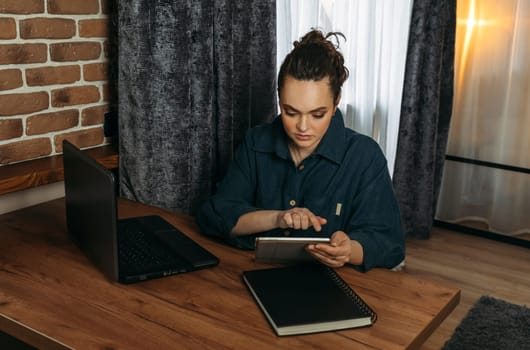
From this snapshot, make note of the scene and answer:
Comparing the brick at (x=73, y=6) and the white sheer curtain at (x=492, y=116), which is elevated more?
the brick at (x=73, y=6)

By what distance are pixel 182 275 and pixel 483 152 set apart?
2.23m

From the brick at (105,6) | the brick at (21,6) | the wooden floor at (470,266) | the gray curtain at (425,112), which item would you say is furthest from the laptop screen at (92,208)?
the gray curtain at (425,112)

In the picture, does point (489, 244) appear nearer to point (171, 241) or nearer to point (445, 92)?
point (445, 92)

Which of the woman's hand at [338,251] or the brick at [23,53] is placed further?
the brick at [23,53]

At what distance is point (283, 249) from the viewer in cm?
138

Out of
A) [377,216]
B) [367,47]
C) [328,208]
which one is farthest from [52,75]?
[367,47]

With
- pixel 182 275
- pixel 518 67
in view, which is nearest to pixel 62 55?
pixel 182 275

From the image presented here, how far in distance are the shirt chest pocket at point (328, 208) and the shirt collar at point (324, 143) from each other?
0.35ft

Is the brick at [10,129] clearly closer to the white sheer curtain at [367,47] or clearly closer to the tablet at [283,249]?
the tablet at [283,249]

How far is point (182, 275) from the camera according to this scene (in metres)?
1.38

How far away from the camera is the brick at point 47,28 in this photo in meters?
1.86

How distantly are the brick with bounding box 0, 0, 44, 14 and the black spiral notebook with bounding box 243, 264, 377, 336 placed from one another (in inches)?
41.9

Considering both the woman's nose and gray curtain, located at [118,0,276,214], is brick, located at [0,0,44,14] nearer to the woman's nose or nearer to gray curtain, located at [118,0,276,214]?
gray curtain, located at [118,0,276,214]

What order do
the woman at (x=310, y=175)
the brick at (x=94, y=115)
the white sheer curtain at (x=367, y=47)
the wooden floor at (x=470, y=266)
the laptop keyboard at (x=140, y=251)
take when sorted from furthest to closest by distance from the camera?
the white sheer curtain at (x=367, y=47) < the wooden floor at (x=470, y=266) < the brick at (x=94, y=115) < the woman at (x=310, y=175) < the laptop keyboard at (x=140, y=251)
